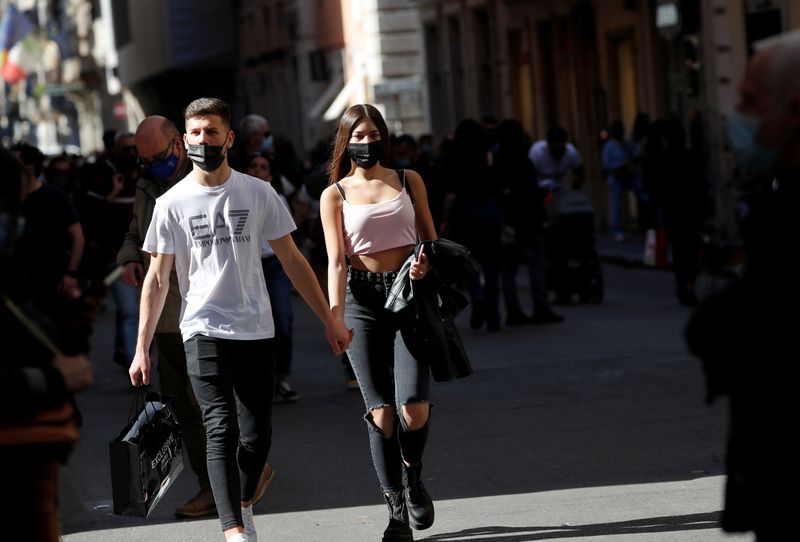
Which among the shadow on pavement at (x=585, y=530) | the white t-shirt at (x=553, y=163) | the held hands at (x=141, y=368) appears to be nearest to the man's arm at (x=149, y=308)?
the held hands at (x=141, y=368)

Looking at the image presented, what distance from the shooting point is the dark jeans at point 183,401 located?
332 inches

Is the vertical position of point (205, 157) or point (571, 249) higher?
point (205, 157)

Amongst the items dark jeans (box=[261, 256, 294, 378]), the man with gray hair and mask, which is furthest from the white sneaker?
dark jeans (box=[261, 256, 294, 378])

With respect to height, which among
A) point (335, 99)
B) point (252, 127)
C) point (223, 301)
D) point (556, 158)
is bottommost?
point (223, 301)

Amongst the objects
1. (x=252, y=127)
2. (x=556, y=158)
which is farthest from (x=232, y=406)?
(x=556, y=158)

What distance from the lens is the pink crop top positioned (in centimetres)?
752

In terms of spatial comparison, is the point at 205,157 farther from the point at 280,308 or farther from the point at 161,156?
the point at 280,308

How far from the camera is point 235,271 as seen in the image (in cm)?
708

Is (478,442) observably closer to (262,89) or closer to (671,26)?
(671,26)

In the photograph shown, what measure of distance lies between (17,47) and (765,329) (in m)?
81.9

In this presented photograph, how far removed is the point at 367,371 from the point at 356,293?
0.31 m

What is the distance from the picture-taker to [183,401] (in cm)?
845

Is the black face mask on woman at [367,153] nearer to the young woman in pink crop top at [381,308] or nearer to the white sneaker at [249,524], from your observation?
the young woman in pink crop top at [381,308]

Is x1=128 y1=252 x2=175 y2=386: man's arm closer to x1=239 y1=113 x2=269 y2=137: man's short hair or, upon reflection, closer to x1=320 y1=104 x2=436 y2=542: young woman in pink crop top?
x1=320 y1=104 x2=436 y2=542: young woman in pink crop top
